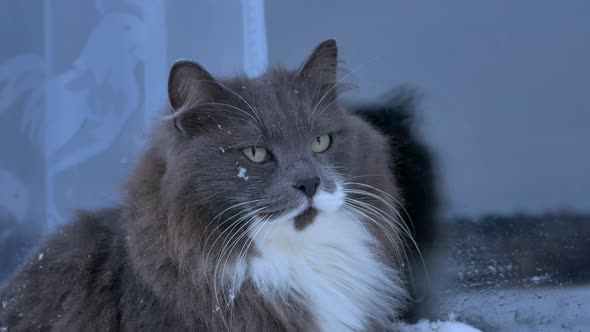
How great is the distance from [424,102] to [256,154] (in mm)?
1139

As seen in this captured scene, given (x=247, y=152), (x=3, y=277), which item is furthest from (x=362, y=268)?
(x=3, y=277)

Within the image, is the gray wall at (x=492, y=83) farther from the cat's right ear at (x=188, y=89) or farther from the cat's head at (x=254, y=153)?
the cat's right ear at (x=188, y=89)

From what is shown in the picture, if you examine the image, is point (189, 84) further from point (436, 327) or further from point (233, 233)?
point (436, 327)

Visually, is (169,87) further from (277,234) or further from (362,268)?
(362,268)

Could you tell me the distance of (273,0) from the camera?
3.19 metres

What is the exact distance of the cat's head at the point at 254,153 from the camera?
174 cm

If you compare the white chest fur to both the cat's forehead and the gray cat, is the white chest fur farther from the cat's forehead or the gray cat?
the cat's forehead

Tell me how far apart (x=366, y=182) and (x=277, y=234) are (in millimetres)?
467

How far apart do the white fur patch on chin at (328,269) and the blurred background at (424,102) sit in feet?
2.04

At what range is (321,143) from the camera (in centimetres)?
197

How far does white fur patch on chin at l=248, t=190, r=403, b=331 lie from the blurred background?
0.62m

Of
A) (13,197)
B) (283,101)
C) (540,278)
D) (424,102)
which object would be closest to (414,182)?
(424,102)

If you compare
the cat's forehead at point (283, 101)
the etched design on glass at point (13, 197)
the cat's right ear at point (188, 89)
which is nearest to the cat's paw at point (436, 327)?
the cat's forehead at point (283, 101)

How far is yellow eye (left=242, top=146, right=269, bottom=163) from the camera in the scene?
183cm
